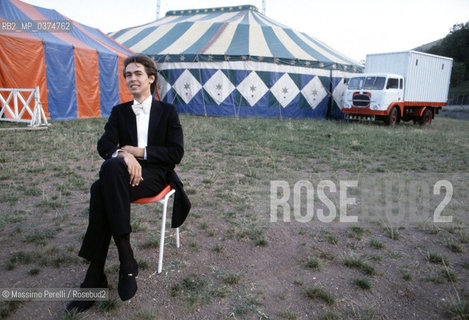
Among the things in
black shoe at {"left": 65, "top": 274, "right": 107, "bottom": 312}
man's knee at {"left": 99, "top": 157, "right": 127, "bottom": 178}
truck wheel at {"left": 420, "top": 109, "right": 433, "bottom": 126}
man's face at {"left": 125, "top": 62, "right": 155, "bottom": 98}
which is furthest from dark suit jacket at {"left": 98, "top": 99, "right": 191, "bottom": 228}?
truck wheel at {"left": 420, "top": 109, "right": 433, "bottom": 126}

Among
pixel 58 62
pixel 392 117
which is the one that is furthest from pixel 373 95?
pixel 58 62

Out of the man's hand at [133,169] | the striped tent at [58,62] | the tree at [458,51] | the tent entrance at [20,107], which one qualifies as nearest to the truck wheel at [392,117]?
the striped tent at [58,62]

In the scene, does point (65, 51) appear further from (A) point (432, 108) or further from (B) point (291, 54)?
(A) point (432, 108)

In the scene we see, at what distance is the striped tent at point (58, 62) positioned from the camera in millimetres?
8273

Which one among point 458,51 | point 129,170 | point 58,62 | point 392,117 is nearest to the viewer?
point 129,170

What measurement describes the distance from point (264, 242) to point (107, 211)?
1.30 metres

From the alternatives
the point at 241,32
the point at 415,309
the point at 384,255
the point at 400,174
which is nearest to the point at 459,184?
the point at 400,174

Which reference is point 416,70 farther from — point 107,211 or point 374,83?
point 107,211

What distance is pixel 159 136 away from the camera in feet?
7.04

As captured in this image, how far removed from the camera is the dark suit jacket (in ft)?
6.84

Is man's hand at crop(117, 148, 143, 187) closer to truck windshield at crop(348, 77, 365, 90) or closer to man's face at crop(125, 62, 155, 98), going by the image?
man's face at crop(125, 62, 155, 98)

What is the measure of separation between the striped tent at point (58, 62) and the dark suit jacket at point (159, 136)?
319 inches

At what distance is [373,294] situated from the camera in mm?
1894

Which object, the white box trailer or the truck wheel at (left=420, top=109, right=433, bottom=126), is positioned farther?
the truck wheel at (left=420, top=109, right=433, bottom=126)
